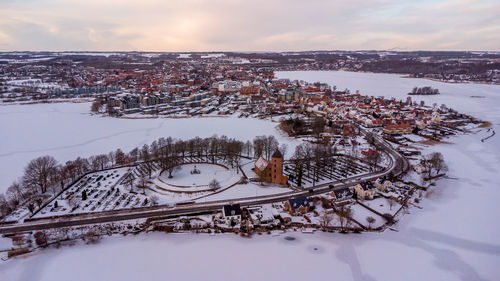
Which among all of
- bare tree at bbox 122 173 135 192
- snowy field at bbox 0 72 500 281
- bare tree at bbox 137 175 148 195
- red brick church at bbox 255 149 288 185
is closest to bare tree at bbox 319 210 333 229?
snowy field at bbox 0 72 500 281

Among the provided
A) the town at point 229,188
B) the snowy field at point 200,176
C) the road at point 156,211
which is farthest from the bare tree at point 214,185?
the road at point 156,211

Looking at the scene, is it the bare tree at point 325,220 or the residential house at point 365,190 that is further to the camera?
the residential house at point 365,190

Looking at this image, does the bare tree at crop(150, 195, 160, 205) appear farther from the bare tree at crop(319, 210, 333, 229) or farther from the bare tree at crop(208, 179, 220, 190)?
the bare tree at crop(319, 210, 333, 229)

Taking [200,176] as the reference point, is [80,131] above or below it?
above

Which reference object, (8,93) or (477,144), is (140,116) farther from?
(477,144)

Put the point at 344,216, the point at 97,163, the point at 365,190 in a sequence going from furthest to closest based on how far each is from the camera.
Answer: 1. the point at 97,163
2. the point at 365,190
3. the point at 344,216

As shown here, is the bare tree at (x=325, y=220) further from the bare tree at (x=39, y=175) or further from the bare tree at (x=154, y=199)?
the bare tree at (x=39, y=175)

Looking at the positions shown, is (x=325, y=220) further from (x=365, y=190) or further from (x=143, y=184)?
(x=143, y=184)

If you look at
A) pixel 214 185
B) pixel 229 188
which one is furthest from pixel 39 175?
pixel 229 188
